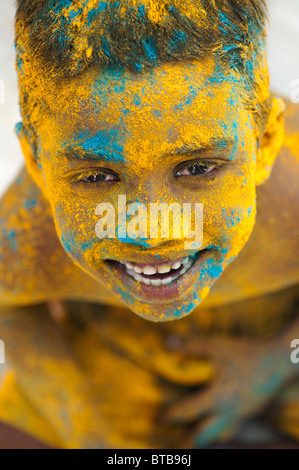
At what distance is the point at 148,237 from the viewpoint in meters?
0.84

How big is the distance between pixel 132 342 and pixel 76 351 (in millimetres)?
112

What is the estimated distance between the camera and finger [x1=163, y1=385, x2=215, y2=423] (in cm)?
133

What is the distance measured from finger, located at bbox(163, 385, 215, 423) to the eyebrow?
0.63 metres

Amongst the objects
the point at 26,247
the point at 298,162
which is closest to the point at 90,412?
the point at 26,247

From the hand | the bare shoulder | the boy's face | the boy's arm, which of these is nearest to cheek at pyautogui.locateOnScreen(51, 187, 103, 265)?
the boy's face

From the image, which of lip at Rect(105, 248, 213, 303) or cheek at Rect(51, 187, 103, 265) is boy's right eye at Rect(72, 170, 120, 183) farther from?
lip at Rect(105, 248, 213, 303)

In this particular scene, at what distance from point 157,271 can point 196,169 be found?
16 cm

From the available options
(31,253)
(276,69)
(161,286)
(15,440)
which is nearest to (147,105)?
(161,286)

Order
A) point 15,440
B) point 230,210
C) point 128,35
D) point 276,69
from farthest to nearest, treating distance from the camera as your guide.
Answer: point 276,69 < point 15,440 < point 230,210 < point 128,35

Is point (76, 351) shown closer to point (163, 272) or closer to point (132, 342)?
point (132, 342)

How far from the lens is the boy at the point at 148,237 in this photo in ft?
2.60

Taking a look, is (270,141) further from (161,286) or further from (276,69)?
(276,69)

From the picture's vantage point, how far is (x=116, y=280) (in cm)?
96

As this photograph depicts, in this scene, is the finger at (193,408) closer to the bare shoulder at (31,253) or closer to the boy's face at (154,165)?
the bare shoulder at (31,253)
